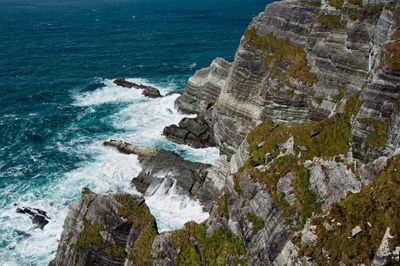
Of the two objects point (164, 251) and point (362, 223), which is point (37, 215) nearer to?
point (164, 251)

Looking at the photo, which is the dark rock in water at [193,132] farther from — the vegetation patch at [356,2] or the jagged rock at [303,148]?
the jagged rock at [303,148]

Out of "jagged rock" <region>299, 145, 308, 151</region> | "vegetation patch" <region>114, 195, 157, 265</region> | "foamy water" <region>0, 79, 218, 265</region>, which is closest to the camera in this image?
"vegetation patch" <region>114, 195, 157, 265</region>

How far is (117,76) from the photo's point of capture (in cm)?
10800

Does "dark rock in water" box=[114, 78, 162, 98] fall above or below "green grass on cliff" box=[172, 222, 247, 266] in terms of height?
below

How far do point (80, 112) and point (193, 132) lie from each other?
90.3ft

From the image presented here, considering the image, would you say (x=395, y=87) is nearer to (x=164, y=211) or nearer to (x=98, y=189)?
(x=164, y=211)

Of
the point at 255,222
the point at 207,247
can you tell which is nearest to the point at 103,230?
the point at 207,247

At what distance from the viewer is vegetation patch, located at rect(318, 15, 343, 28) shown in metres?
50.2

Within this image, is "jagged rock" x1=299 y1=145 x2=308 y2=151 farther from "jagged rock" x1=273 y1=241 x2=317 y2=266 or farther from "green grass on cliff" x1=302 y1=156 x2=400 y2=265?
"green grass on cliff" x1=302 y1=156 x2=400 y2=265

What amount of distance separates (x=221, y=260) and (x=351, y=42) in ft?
90.0

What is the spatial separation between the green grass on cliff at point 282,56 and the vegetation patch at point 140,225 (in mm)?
25417

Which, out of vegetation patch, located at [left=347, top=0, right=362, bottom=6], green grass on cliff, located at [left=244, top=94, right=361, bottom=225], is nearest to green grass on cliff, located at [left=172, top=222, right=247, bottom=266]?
green grass on cliff, located at [left=244, top=94, right=361, bottom=225]

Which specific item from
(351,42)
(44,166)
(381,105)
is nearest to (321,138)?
(381,105)

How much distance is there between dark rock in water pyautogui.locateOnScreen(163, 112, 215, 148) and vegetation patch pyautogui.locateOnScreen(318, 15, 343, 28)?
2452 cm
